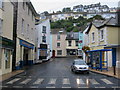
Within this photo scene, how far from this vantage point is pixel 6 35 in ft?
62.7

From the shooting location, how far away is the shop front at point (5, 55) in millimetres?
17656

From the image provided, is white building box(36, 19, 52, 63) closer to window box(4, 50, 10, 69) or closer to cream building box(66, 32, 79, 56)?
cream building box(66, 32, 79, 56)

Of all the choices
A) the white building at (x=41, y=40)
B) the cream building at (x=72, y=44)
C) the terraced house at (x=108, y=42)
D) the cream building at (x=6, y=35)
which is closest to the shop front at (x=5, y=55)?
the cream building at (x=6, y=35)

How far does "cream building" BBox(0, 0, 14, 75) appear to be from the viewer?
58.4 feet

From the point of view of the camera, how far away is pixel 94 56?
22891 mm

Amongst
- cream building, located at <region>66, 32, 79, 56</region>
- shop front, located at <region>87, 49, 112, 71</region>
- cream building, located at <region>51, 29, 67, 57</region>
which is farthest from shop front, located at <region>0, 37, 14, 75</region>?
cream building, located at <region>66, 32, 79, 56</region>

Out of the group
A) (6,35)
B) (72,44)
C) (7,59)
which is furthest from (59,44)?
(6,35)

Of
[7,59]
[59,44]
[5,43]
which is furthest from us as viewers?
[59,44]

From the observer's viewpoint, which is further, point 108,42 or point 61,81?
point 108,42

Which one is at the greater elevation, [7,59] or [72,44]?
[72,44]

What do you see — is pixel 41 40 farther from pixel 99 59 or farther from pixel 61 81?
pixel 61 81

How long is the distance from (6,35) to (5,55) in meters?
2.14

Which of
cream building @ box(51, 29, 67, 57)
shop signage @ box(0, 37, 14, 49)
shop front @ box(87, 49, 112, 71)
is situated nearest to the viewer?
shop signage @ box(0, 37, 14, 49)

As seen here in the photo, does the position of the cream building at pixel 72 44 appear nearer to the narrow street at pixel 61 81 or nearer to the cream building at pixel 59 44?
the cream building at pixel 59 44
